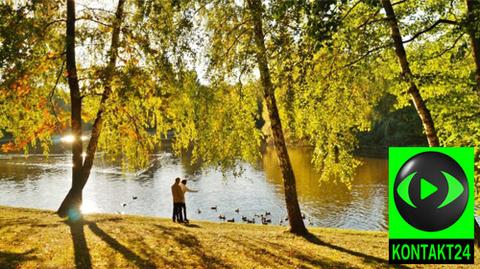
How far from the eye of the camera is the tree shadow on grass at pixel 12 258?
29.2 feet

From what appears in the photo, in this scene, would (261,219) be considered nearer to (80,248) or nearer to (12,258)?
(80,248)

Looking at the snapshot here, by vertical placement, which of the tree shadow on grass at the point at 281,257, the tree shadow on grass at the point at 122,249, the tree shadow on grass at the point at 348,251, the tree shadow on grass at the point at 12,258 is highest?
the tree shadow on grass at the point at 12,258

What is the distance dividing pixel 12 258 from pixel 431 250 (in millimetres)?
8972

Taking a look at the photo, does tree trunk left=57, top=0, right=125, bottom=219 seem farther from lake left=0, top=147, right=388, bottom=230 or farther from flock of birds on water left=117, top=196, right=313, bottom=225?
flock of birds on water left=117, top=196, right=313, bottom=225

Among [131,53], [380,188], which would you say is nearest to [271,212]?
[380,188]

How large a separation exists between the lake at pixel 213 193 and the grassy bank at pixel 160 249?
13.2 m

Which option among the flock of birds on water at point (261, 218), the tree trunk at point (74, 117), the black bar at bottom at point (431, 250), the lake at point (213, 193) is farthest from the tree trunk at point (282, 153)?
the flock of birds on water at point (261, 218)

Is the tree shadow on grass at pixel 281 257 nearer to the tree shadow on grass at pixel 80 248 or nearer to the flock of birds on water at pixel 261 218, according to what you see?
the tree shadow on grass at pixel 80 248

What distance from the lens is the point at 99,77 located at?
1321 cm

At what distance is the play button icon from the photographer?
3.29 meters

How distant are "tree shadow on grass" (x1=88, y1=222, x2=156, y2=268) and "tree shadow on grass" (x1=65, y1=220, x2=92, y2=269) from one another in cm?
48

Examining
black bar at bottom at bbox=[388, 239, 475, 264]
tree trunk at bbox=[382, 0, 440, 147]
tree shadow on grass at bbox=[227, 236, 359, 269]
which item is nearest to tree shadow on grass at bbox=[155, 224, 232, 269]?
tree shadow on grass at bbox=[227, 236, 359, 269]

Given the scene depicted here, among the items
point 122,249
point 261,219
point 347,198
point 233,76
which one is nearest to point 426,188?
point 122,249

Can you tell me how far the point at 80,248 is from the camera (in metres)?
10.5
